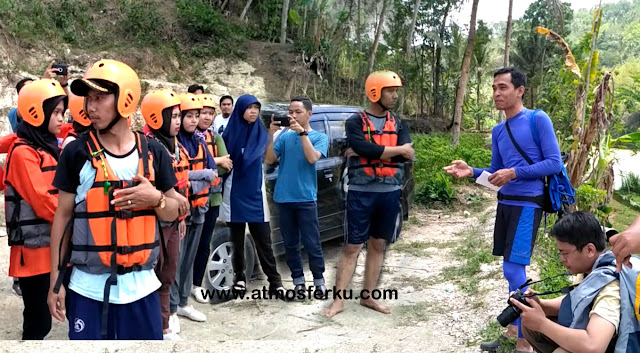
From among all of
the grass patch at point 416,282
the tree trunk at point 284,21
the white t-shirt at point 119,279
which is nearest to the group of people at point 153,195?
the white t-shirt at point 119,279

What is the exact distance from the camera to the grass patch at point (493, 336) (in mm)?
3977

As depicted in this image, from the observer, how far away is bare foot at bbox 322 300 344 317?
16.4 ft

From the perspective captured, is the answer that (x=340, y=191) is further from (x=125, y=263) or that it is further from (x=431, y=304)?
(x=125, y=263)

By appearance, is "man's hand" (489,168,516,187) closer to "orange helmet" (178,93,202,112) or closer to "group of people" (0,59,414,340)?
"group of people" (0,59,414,340)

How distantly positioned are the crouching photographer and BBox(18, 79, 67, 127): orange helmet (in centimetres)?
301

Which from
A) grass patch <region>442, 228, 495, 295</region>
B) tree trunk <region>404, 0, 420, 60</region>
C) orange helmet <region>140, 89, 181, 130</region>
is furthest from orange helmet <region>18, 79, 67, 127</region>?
tree trunk <region>404, 0, 420, 60</region>

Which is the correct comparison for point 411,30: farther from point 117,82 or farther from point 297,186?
point 117,82

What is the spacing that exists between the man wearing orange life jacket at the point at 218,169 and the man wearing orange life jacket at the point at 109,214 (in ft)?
6.62

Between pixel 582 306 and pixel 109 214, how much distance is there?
2.21 meters

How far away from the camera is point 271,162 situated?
542 cm

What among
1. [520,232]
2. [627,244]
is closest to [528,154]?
[520,232]

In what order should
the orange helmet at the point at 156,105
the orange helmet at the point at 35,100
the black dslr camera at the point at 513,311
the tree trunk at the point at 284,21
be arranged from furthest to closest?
the tree trunk at the point at 284,21 → the orange helmet at the point at 156,105 → the orange helmet at the point at 35,100 → the black dslr camera at the point at 513,311

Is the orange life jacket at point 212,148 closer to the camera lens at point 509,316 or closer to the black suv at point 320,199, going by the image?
the black suv at point 320,199

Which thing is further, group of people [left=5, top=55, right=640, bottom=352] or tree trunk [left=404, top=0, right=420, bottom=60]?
tree trunk [left=404, top=0, right=420, bottom=60]
